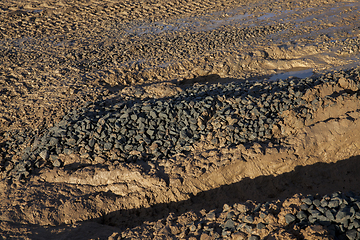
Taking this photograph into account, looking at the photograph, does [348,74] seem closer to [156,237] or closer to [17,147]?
[156,237]

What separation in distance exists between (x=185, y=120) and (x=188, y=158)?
94cm

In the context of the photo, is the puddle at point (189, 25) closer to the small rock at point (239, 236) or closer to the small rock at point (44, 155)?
the small rock at point (44, 155)

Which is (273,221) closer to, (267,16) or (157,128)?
(157,128)

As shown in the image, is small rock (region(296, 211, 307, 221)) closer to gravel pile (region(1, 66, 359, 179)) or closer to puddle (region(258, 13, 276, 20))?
gravel pile (region(1, 66, 359, 179))

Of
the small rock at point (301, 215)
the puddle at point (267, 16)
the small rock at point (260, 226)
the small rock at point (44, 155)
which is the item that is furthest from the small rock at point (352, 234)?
the puddle at point (267, 16)

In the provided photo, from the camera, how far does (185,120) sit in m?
5.48

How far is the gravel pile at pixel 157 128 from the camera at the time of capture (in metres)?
5.16

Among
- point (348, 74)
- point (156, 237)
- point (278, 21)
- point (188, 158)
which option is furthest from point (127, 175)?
point (278, 21)

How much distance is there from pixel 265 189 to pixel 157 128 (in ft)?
7.93

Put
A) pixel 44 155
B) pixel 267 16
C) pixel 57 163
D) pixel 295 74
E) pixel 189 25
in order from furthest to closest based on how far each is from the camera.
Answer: pixel 267 16 < pixel 189 25 < pixel 295 74 < pixel 44 155 < pixel 57 163

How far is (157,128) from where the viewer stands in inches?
215

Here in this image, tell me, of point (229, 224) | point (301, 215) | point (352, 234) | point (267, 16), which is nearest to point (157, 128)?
point (229, 224)

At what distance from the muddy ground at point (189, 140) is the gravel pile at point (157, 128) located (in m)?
0.05

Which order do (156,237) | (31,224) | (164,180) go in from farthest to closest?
(164,180) → (31,224) → (156,237)
